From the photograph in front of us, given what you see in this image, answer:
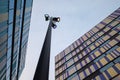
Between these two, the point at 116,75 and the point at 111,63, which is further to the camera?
the point at 111,63

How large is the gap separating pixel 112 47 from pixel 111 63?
439cm

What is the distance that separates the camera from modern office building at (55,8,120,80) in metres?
21.0

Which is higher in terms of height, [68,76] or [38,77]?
[38,77]

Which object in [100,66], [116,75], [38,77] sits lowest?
[100,66]

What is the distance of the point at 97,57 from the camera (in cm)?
2592

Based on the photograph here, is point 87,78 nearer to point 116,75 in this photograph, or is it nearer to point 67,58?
point 116,75

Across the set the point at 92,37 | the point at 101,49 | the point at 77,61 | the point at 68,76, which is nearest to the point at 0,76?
the point at 68,76

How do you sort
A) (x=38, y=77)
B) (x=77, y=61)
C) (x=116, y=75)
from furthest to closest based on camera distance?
1. (x=77, y=61)
2. (x=116, y=75)
3. (x=38, y=77)

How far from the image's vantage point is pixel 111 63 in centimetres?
2141

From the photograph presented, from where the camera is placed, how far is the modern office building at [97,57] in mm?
21023

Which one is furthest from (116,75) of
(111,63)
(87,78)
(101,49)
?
(101,49)

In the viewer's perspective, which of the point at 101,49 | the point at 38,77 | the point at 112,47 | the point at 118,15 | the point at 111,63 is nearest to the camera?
the point at 38,77

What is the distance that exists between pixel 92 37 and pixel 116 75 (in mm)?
17902

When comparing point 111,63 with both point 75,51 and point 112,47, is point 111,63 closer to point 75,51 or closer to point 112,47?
point 112,47
